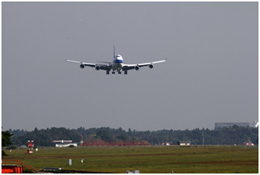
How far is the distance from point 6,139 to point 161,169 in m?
27.6

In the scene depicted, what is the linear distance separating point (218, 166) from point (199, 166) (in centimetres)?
289

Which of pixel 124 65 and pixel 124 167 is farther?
pixel 124 65

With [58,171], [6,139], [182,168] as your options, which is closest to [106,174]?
[58,171]

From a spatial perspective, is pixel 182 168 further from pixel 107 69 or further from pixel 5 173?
pixel 107 69

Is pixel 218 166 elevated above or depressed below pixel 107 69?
below

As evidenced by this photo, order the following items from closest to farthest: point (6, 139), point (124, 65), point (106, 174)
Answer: point (106, 174)
point (6, 139)
point (124, 65)

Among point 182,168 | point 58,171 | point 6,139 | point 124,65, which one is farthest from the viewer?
point 124,65

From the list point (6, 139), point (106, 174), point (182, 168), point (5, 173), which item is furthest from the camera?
point (6, 139)

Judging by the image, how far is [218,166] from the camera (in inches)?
3878

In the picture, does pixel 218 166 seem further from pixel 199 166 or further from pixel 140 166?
pixel 140 166

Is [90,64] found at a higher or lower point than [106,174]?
higher

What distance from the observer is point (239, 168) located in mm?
92750

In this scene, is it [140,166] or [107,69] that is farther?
[107,69]

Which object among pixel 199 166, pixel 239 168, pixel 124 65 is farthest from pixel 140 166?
pixel 124 65
